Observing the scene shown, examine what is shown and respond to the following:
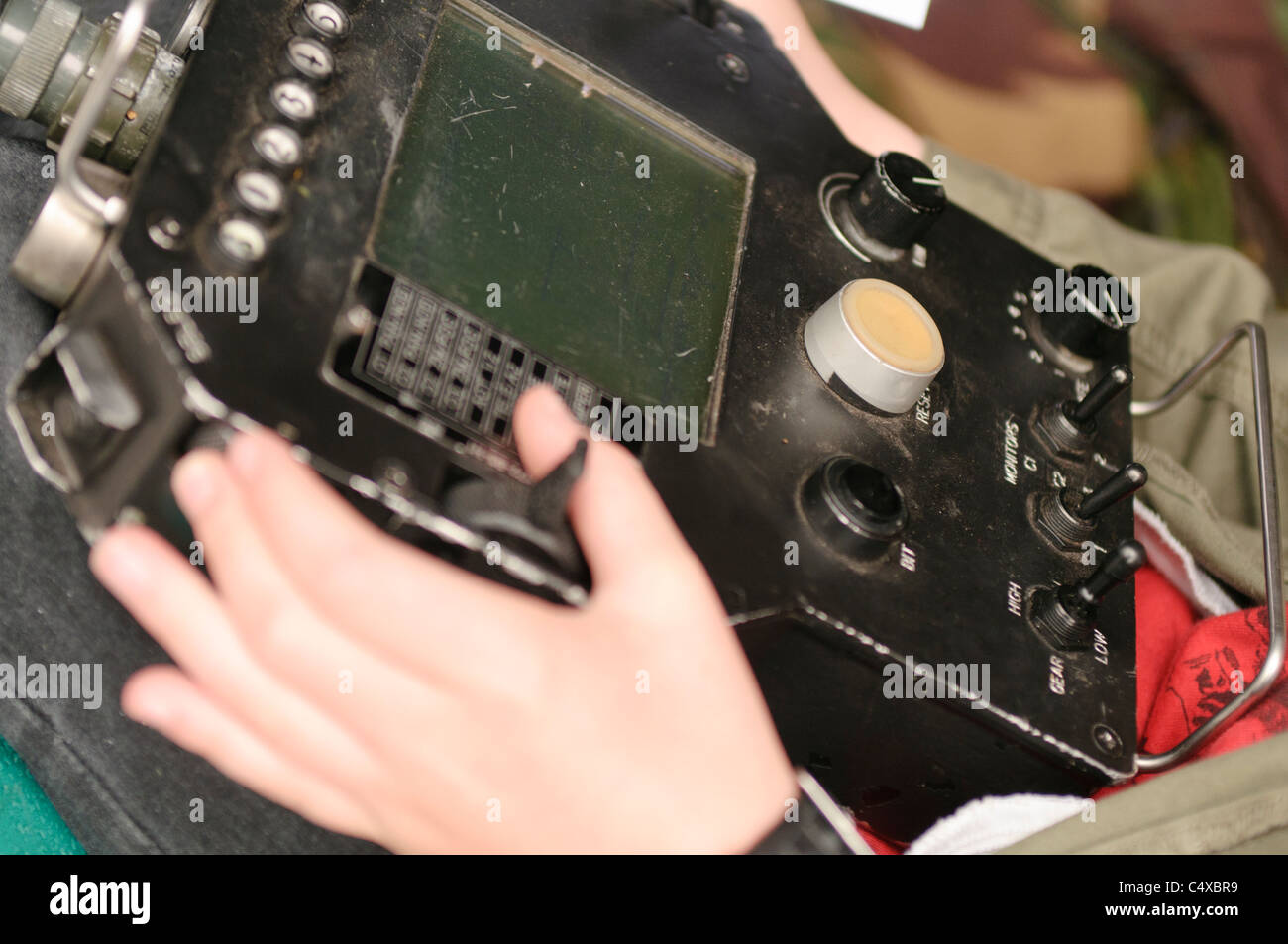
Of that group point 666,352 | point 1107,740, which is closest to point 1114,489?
point 1107,740

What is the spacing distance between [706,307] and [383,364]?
0.25 metres

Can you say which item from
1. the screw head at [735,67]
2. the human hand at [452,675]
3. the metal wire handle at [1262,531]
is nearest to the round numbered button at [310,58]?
the human hand at [452,675]

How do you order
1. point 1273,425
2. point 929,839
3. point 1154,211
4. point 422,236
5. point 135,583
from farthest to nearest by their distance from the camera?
point 1154,211 → point 1273,425 → point 929,839 → point 422,236 → point 135,583

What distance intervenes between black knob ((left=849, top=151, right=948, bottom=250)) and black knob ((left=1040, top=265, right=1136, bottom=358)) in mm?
142

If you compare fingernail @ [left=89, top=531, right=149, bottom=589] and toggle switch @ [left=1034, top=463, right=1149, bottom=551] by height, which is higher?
toggle switch @ [left=1034, top=463, right=1149, bottom=551]

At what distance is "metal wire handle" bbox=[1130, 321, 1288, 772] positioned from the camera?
0.74 m

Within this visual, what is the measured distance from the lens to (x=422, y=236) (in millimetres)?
628

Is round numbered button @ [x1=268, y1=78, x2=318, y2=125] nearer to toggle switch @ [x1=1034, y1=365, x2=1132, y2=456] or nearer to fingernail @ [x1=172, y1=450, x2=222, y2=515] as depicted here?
fingernail @ [x1=172, y1=450, x2=222, y2=515]

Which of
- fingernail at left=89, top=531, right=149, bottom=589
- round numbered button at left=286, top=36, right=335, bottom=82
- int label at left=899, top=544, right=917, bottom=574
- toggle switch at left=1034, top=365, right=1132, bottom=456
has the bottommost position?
fingernail at left=89, top=531, right=149, bottom=589

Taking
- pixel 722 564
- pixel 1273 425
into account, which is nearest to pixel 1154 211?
pixel 1273 425

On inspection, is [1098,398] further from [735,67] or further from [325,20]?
[325,20]

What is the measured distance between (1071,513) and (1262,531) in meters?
0.21

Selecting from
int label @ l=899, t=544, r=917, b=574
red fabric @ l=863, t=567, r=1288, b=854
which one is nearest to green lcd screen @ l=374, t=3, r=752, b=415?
int label @ l=899, t=544, r=917, b=574
